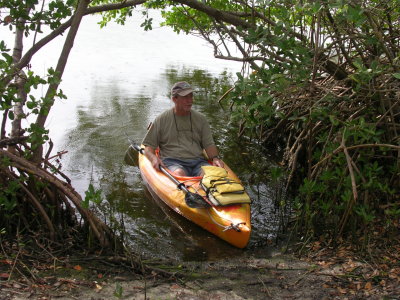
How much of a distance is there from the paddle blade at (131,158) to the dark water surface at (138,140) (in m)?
0.11

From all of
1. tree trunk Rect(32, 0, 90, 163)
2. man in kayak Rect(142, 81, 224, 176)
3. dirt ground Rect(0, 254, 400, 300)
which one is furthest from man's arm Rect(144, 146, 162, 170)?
dirt ground Rect(0, 254, 400, 300)

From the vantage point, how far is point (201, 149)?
6141 millimetres

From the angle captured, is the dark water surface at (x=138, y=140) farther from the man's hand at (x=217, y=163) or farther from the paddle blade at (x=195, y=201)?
the man's hand at (x=217, y=163)

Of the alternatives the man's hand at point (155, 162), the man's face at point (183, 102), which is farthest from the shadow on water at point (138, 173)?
the man's face at point (183, 102)

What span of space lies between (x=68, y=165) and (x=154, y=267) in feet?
12.6

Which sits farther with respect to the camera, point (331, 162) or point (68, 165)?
point (68, 165)

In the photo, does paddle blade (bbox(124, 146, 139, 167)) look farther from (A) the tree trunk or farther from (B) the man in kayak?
(A) the tree trunk

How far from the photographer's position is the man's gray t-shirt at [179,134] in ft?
19.6

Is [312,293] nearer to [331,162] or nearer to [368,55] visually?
[331,162]

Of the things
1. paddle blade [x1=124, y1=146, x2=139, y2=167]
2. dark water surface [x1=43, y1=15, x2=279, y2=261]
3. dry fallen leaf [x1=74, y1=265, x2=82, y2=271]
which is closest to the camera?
dry fallen leaf [x1=74, y1=265, x2=82, y2=271]

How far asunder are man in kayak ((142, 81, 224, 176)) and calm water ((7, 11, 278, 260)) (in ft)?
1.91

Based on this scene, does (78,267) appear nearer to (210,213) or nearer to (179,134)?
(210,213)

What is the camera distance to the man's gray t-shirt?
5973 mm

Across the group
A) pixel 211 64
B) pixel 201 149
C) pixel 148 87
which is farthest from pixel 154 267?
pixel 211 64
